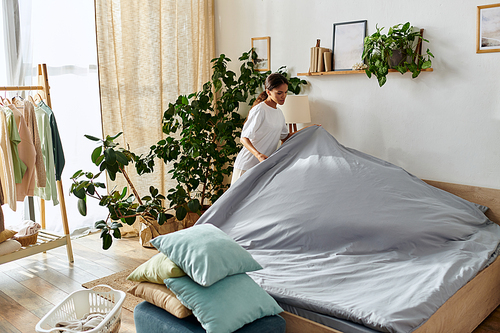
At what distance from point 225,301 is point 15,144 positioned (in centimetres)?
195

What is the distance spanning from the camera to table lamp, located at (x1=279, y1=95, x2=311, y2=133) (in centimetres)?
352

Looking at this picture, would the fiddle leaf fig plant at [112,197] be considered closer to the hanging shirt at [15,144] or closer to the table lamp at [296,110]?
the hanging shirt at [15,144]

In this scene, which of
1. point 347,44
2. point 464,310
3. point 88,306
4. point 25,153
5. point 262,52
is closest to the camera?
point 464,310

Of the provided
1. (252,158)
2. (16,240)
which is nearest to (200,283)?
(252,158)

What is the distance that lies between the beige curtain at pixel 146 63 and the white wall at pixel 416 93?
2.41ft

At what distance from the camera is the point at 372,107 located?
338cm

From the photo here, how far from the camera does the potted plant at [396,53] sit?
10.1ft

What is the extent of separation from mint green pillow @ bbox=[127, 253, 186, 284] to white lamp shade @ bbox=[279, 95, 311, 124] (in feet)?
6.32

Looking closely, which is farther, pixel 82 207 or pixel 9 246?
pixel 82 207

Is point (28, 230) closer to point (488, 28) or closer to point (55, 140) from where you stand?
point (55, 140)

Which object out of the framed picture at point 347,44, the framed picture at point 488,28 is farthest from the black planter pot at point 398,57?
the framed picture at point 488,28

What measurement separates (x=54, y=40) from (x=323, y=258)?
289cm

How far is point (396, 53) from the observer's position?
3.11m

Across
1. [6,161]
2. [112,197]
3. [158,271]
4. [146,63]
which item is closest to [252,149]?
[112,197]
